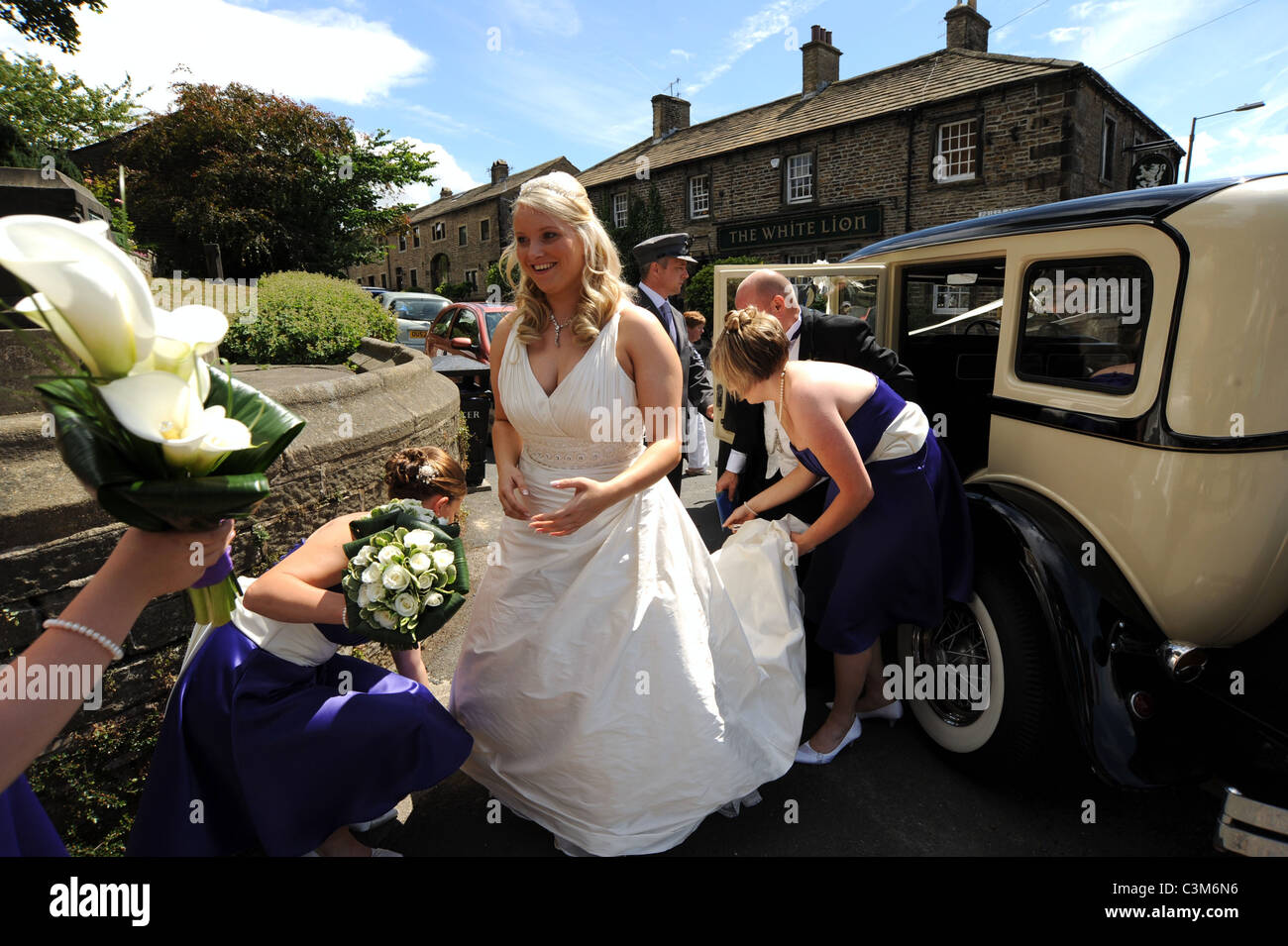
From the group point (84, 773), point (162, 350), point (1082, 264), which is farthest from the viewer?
point (1082, 264)

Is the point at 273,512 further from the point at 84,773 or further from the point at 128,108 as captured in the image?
the point at 128,108

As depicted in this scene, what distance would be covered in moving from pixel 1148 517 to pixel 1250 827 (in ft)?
3.25

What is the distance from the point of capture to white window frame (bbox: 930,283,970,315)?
4484mm

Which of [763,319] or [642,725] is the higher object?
[763,319]

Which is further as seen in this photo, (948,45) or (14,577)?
(948,45)

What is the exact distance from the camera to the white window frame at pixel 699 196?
23.7 m

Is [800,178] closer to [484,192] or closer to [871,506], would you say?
[871,506]

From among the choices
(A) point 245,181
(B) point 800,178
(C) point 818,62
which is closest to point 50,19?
(A) point 245,181

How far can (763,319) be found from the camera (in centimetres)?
285

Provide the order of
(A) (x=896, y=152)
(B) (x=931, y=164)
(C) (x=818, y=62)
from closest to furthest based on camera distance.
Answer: (B) (x=931, y=164) → (A) (x=896, y=152) → (C) (x=818, y=62)

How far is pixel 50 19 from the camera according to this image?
9688mm

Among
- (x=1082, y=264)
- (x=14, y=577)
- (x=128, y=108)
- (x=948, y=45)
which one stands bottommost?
(x=14, y=577)
